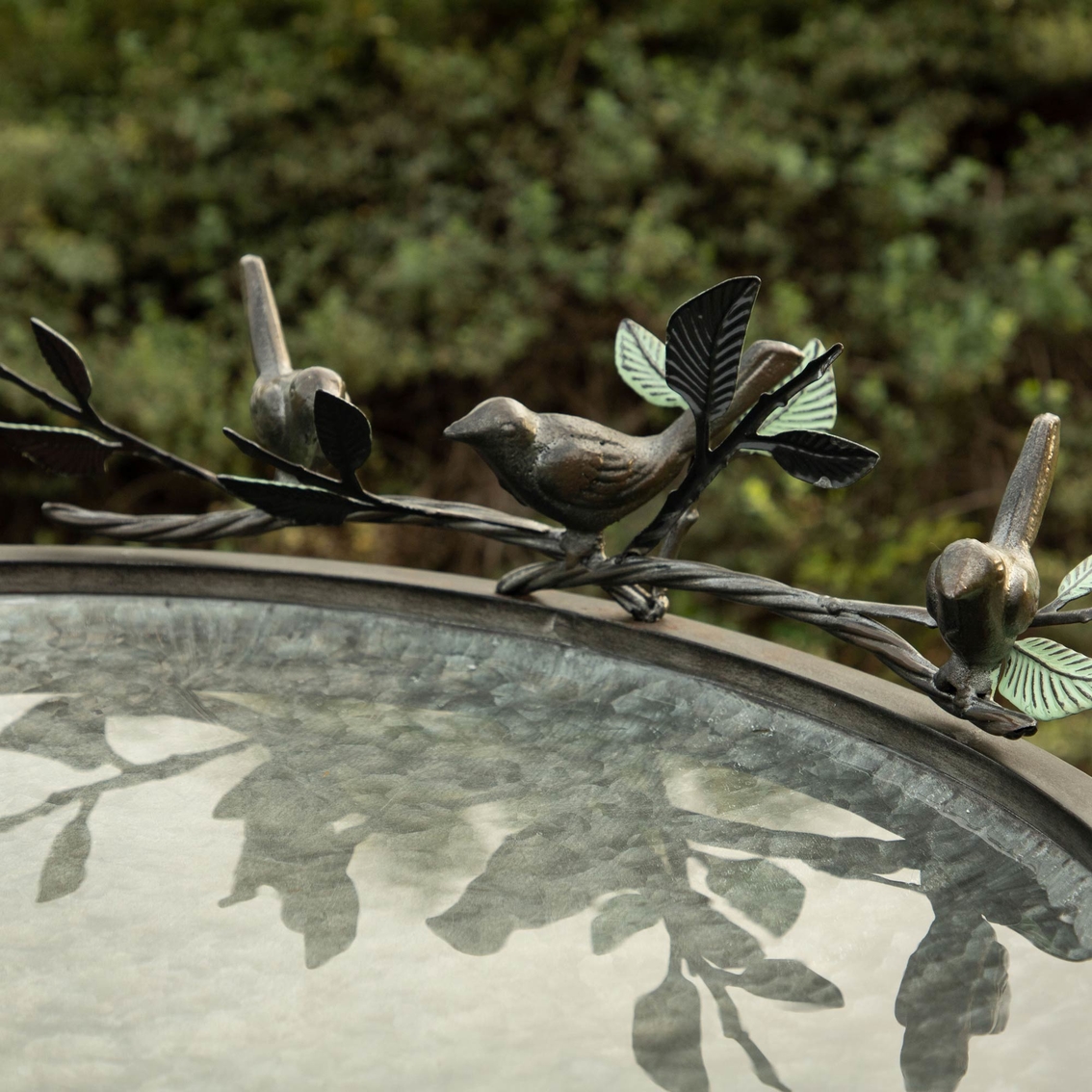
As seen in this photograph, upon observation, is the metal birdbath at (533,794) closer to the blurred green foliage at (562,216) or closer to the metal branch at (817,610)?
the metal branch at (817,610)

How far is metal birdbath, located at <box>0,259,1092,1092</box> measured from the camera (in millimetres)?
625

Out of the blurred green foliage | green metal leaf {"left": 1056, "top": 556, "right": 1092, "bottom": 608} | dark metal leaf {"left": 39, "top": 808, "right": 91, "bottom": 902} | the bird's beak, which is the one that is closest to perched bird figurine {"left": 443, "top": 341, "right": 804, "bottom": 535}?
the bird's beak

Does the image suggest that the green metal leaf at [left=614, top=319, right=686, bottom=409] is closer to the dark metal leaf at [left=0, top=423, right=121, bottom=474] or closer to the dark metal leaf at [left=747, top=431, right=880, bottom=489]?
the dark metal leaf at [left=747, top=431, right=880, bottom=489]

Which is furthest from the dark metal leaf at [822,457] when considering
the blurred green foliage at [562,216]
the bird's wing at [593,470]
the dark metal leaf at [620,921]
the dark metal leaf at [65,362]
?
the blurred green foliage at [562,216]

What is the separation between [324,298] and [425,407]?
39 centimetres

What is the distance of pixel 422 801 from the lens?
85cm

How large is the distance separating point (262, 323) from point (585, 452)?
392 mm

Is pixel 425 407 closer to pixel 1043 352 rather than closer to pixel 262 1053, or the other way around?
pixel 1043 352

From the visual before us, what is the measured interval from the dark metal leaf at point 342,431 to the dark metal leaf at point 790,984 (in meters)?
0.46

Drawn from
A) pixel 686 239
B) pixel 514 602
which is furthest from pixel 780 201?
pixel 514 602

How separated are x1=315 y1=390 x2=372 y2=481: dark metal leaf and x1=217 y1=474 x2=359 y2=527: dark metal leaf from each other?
0.04 metres

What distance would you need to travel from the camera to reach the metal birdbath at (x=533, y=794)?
63cm

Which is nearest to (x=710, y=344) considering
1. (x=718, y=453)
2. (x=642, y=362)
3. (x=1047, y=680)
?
(x=718, y=453)

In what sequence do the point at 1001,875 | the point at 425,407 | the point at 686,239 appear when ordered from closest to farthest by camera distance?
the point at 1001,875 < the point at 686,239 < the point at 425,407
